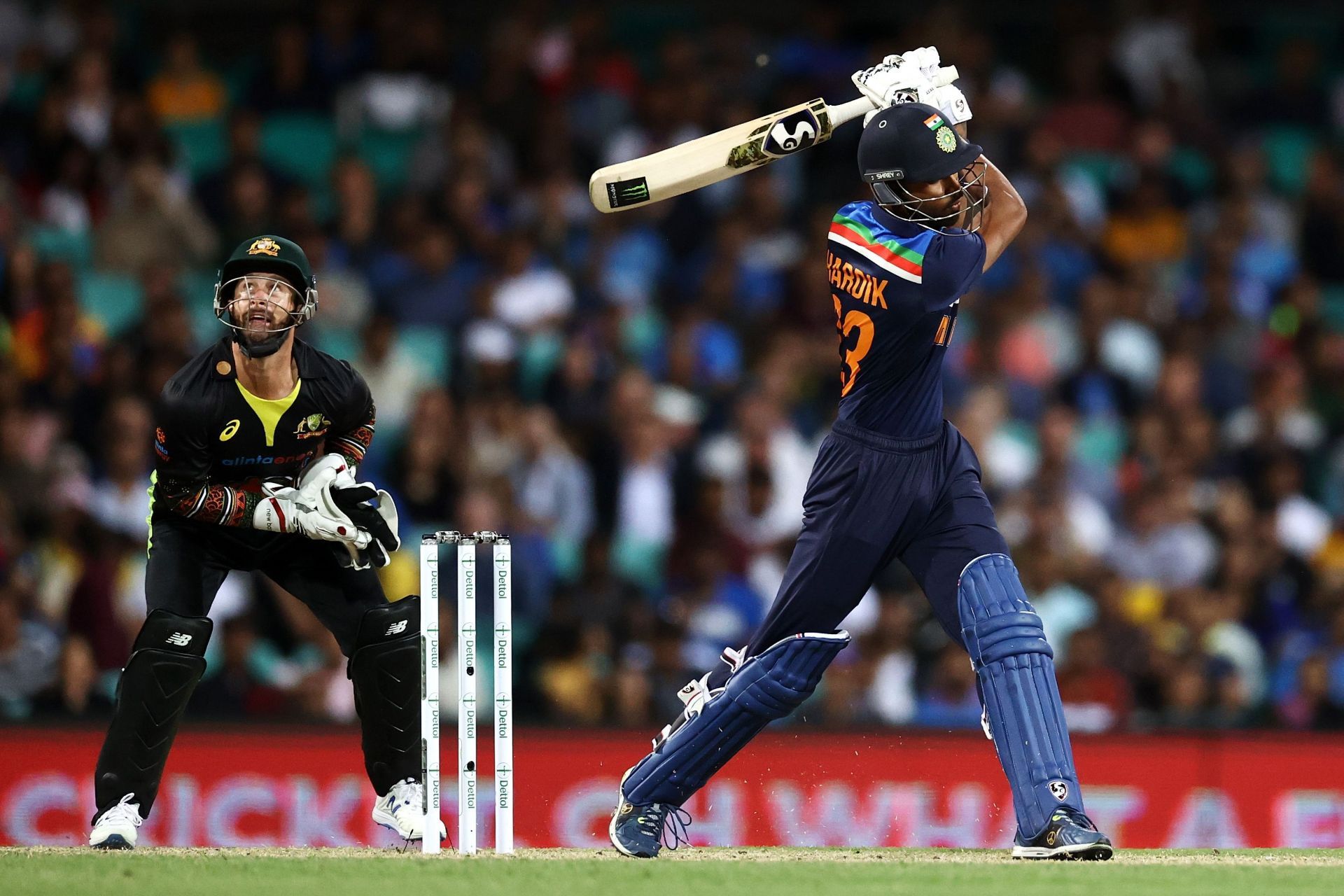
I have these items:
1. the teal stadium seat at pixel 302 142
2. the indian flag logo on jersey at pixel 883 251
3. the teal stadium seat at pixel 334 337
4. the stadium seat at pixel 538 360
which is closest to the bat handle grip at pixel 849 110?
the indian flag logo on jersey at pixel 883 251

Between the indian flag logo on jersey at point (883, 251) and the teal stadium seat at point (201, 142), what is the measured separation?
20.9 ft

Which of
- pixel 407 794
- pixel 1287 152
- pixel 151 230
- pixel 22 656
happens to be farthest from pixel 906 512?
pixel 1287 152

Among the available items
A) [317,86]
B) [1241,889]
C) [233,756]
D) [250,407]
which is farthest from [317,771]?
[317,86]

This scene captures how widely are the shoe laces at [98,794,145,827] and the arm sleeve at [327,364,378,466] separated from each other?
118 centimetres

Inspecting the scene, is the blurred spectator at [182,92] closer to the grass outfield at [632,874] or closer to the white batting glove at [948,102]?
the grass outfield at [632,874]

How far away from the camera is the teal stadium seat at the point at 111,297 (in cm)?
1008

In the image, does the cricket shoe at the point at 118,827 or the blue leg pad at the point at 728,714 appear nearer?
the blue leg pad at the point at 728,714

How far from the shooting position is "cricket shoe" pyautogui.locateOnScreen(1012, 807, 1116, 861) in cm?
494

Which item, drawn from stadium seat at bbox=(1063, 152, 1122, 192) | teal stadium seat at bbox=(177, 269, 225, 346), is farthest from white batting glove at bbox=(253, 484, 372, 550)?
stadium seat at bbox=(1063, 152, 1122, 192)

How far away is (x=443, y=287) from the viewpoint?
397 inches

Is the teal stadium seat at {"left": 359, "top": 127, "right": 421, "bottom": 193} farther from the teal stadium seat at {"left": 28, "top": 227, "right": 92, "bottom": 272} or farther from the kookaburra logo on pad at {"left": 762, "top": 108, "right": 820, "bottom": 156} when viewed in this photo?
the kookaburra logo on pad at {"left": 762, "top": 108, "right": 820, "bottom": 156}

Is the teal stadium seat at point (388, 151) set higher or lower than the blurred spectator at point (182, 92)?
lower

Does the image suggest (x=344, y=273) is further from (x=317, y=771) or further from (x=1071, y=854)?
(x=1071, y=854)

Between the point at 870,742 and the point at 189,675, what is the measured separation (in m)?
3.02
